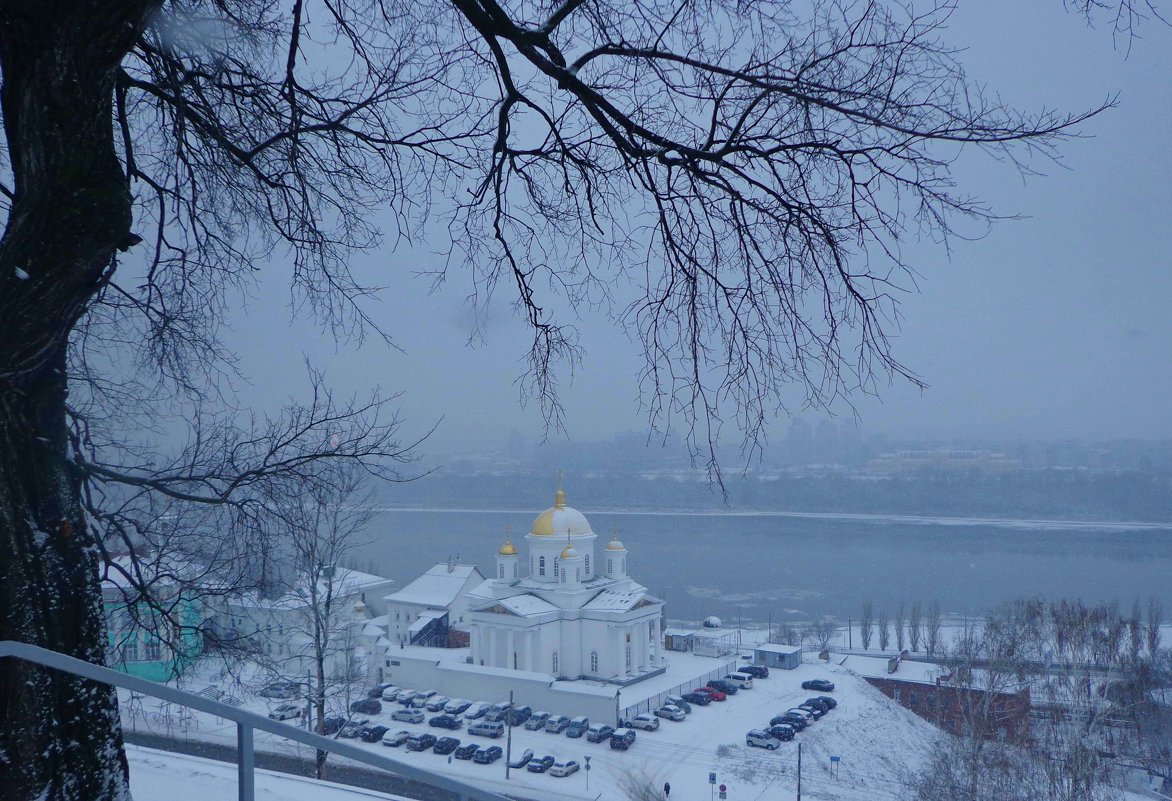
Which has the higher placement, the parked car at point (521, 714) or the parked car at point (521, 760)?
the parked car at point (521, 760)

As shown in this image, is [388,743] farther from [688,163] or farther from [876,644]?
[876,644]

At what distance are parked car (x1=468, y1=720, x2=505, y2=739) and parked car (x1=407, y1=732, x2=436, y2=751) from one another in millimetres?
1335

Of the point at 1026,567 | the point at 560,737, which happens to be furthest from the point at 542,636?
the point at 1026,567

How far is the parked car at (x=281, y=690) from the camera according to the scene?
498 cm

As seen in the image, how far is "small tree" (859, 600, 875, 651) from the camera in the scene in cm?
2117

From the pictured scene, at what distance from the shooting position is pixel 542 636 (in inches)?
789

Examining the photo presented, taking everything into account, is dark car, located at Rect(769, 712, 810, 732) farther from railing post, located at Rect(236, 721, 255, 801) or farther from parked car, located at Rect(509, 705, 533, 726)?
railing post, located at Rect(236, 721, 255, 801)

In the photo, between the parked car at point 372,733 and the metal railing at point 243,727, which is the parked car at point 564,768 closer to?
the parked car at point 372,733

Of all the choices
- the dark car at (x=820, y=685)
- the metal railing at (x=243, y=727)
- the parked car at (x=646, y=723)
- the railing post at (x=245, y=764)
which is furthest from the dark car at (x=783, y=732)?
the railing post at (x=245, y=764)

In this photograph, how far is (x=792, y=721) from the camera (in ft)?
42.7

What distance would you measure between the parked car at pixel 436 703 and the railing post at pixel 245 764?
1396 cm

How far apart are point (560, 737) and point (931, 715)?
618 cm

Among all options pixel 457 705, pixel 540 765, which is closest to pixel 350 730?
pixel 540 765

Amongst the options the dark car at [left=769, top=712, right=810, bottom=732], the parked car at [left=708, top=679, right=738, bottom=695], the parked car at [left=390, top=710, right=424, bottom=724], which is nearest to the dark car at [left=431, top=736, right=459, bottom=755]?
the parked car at [left=390, top=710, right=424, bottom=724]
